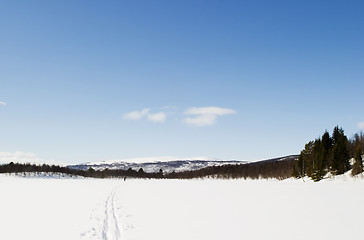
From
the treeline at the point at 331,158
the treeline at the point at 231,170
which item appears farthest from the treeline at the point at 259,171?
the treeline at the point at 331,158

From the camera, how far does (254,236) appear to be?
9750 millimetres

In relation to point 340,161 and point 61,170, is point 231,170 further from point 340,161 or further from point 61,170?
point 340,161

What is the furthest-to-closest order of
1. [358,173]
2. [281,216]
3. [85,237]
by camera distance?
1. [358,173]
2. [281,216]
3. [85,237]

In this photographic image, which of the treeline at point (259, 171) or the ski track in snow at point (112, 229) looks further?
the treeline at point (259, 171)

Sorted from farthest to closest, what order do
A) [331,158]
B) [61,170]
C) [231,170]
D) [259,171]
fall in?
[61,170] < [231,170] < [259,171] < [331,158]

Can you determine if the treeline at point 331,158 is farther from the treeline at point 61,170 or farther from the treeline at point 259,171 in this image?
the treeline at point 61,170

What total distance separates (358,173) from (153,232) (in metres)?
50.8

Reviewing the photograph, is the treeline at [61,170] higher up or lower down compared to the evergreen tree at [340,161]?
lower down

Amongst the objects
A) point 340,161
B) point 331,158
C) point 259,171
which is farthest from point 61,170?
point 340,161

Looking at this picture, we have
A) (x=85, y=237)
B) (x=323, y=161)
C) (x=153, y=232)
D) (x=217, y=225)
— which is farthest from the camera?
(x=323, y=161)

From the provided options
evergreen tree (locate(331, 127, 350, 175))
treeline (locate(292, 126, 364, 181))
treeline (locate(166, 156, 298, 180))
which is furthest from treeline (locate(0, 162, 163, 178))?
evergreen tree (locate(331, 127, 350, 175))

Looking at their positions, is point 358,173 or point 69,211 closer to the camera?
point 69,211

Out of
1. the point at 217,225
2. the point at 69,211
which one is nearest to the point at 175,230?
the point at 217,225

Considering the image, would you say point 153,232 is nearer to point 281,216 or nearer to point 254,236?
point 254,236
